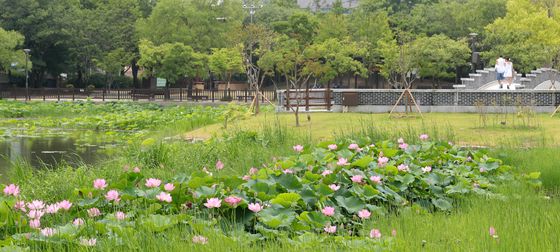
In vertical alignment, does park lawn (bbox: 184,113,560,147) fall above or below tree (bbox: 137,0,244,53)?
below

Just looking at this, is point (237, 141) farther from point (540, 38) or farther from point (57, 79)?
point (57, 79)

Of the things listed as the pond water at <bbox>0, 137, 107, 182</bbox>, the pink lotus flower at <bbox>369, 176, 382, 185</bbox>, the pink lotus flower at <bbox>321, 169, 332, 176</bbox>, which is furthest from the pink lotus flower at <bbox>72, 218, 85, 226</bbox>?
the pond water at <bbox>0, 137, 107, 182</bbox>

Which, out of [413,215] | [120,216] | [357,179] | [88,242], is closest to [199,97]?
[357,179]

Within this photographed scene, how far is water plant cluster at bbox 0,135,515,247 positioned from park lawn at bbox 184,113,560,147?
12.0 feet

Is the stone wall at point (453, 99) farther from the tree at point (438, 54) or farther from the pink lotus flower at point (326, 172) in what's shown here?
the tree at point (438, 54)

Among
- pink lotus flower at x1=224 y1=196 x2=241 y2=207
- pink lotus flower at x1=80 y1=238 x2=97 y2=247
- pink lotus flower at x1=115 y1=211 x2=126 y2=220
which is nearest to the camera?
pink lotus flower at x1=80 y1=238 x2=97 y2=247

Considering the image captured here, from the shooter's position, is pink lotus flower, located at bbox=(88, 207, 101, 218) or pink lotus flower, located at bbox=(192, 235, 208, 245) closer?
pink lotus flower, located at bbox=(192, 235, 208, 245)

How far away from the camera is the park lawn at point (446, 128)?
36.3ft

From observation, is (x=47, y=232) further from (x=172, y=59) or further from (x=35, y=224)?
(x=172, y=59)

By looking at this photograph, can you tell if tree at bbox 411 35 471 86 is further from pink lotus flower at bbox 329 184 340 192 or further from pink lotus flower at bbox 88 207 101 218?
pink lotus flower at bbox 88 207 101 218

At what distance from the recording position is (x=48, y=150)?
16.1 metres

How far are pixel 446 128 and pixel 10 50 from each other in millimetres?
35326

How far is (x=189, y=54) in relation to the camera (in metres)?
41.6

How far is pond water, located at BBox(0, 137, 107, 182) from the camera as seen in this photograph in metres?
13.8
